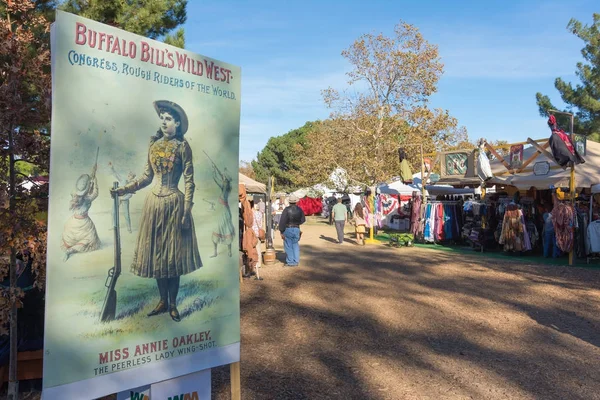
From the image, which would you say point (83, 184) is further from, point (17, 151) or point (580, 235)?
point (580, 235)

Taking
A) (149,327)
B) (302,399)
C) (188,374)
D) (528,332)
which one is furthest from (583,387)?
(149,327)

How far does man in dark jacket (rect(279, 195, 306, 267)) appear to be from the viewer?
11227 mm

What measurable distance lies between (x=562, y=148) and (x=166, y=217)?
11282 millimetres

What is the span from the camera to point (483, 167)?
13773 millimetres

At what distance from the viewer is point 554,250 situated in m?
13.2

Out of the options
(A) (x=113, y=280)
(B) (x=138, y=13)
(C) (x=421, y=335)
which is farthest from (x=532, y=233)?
(A) (x=113, y=280)

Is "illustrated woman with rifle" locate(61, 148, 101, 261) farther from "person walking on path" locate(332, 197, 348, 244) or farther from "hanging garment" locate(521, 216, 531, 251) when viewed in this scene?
"person walking on path" locate(332, 197, 348, 244)

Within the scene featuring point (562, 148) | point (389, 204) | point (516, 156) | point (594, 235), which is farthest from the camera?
point (389, 204)

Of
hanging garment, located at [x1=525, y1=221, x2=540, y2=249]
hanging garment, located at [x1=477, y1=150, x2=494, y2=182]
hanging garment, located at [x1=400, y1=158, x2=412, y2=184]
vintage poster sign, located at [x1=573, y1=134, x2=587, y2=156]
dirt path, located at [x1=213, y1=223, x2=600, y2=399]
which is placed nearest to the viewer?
dirt path, located at [x1=213, y1=223, x2=600, y2=399]

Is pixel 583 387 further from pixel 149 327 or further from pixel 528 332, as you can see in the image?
pixel 149 327

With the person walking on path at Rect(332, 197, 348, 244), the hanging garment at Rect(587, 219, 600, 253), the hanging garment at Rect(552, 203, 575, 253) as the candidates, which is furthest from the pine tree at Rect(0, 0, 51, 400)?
the person walking on path at Rect(332, 197, 348, 244)

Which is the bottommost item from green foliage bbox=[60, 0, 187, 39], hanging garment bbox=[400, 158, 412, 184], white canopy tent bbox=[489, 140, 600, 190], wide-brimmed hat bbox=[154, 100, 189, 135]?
wide-brimmed hat bbox=[154, 100, 189, 135]

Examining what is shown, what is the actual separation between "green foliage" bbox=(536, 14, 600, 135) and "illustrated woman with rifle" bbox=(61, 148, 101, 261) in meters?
25.9

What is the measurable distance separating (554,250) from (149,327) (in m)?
13.3
